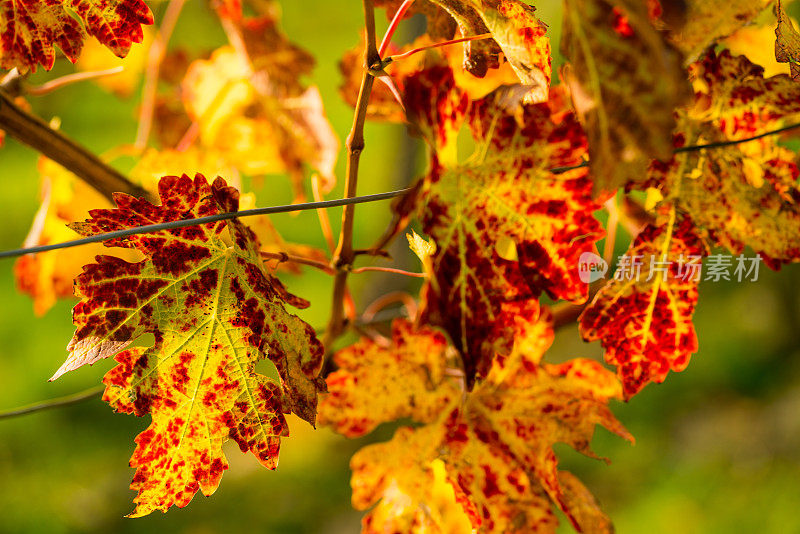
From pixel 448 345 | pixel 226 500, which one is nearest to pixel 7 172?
pixel 226 500

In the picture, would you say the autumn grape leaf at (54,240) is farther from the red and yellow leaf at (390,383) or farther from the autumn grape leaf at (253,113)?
the red and yellow leaf at (390,383)

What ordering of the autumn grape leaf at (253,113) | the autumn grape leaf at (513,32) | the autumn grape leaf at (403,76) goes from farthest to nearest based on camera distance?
1. the autumn grape leaf at (253,113)
2. the autumn grape leaf at (403,76)
3. the autumn grape leaf at (513,32)

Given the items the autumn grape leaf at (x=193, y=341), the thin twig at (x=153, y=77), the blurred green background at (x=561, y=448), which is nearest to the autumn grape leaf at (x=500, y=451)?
the autumn grape leaf at (x=193, y=341)

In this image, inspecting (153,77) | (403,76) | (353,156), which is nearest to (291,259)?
(353,156)

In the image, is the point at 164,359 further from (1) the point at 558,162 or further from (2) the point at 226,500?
(2) the point at 226,500

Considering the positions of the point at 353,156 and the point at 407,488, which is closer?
the point at 353,156

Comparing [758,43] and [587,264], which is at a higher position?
[758,43]

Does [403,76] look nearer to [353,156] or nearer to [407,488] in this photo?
[353,156]
